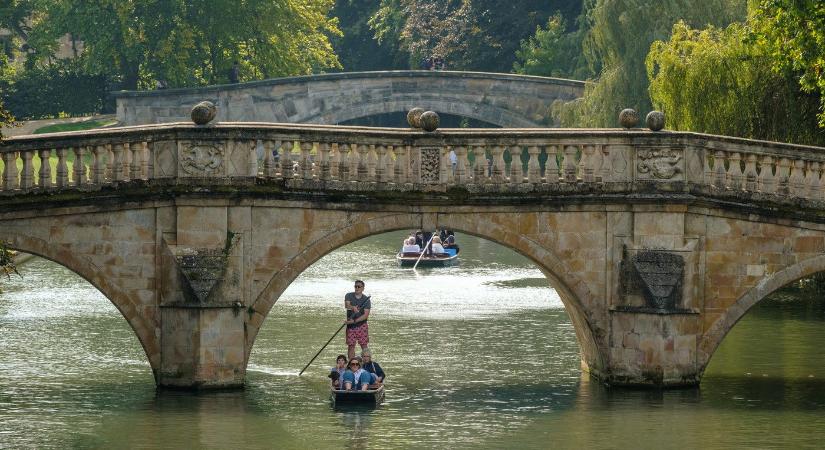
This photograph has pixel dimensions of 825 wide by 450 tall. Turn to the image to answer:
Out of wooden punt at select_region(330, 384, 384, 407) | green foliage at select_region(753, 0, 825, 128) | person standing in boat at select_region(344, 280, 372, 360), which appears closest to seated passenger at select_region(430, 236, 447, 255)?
green foliage at select_region(753, 0, 825, 128)

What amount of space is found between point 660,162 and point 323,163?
5.34 meters

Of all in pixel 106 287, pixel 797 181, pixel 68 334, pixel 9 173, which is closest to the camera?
pixel 9 173

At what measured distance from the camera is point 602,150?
103 feet

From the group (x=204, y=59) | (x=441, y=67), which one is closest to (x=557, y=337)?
(x=204, y=59)

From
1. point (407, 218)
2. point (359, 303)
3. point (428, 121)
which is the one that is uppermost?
point (428, 121)

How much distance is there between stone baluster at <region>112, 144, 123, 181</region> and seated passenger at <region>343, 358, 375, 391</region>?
461 centimetres

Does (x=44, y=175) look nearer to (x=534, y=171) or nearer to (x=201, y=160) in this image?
(x=201, y=160)

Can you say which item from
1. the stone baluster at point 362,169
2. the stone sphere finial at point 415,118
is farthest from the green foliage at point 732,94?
the stone baluster at point 362,169

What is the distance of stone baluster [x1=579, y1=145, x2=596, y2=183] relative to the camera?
103 ft

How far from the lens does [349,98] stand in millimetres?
68062

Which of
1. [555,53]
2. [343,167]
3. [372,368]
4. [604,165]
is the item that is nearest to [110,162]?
[343,167]

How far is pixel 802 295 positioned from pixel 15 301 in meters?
17.7

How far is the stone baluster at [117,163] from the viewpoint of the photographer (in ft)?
101

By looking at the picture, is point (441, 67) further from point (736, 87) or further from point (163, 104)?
point (736, 87)
